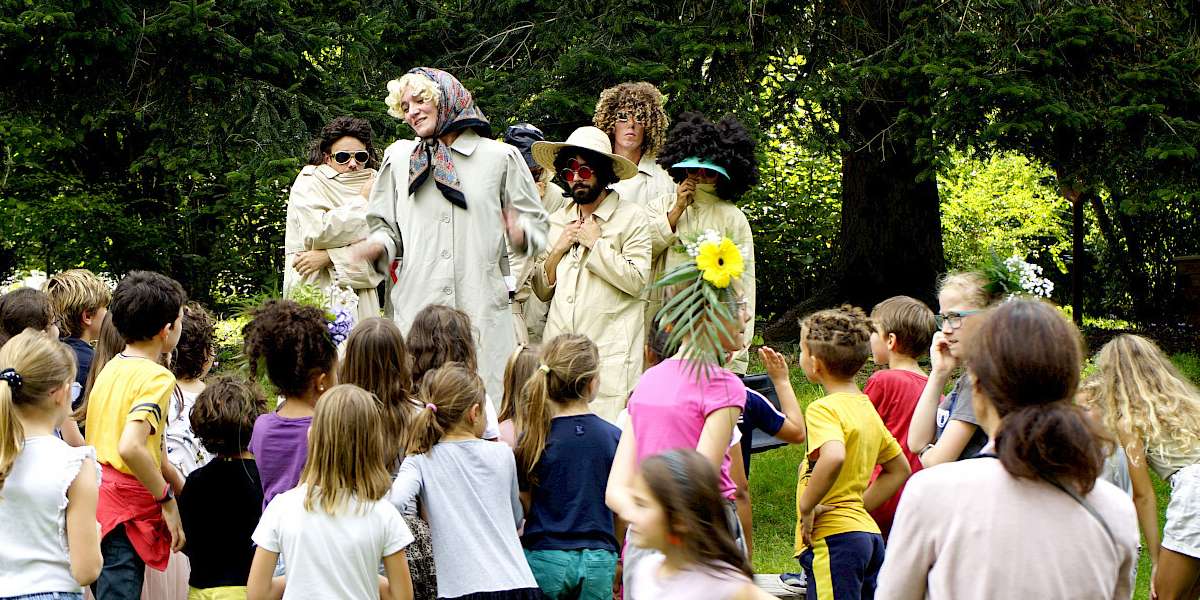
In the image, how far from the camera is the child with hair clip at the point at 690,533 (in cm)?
278

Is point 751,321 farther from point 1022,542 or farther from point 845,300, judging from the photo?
point 845,300

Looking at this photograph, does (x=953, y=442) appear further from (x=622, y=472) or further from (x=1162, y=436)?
(x=622, y=472)

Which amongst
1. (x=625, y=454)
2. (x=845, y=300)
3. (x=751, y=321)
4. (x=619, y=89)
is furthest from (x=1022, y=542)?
(x=845, y=300)

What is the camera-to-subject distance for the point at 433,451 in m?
4.19

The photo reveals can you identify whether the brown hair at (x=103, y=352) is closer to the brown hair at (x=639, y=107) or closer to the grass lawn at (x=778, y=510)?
the brown hair at (x=639, y=107)

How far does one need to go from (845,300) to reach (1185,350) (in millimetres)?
4040

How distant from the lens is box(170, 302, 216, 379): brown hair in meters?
5.05

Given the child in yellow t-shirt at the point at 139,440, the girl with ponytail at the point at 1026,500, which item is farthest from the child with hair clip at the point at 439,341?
the girl with ponytail at the point at 1026,500

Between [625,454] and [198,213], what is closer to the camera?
[625,454]

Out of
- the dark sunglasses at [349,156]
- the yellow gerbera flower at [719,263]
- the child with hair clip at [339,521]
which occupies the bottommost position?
the child with hair clip at [339,521]

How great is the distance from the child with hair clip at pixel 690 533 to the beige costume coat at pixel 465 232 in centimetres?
341

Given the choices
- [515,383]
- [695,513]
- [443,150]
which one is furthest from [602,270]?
[695,513]

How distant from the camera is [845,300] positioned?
12.1 meters

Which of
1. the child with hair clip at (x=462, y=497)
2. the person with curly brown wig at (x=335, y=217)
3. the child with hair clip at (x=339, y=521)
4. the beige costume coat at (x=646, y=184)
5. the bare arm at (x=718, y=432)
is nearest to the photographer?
the child with hair clip at (x=339, y=521)
